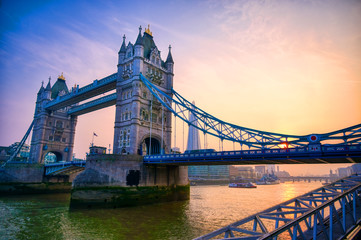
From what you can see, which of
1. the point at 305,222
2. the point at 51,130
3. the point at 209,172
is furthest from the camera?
the point at 209,172

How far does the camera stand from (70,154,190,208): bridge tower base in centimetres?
3152

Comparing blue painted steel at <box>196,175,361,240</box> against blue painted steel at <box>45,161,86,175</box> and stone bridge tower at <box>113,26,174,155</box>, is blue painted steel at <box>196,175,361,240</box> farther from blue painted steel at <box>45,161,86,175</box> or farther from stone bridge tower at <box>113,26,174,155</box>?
blue painted steel at <box>45,161,86,175</box>

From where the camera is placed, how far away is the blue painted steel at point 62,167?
45.8 meters

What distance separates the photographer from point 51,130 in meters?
67.1

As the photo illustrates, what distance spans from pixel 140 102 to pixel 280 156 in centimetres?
2652

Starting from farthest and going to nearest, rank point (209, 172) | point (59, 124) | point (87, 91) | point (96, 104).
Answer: point (209, 172) < point (59, 124) < point (96, 104) < point (87, 91)

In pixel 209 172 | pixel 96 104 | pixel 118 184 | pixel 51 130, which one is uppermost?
pixel 96 104

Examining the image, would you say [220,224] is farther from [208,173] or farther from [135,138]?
[208,173]

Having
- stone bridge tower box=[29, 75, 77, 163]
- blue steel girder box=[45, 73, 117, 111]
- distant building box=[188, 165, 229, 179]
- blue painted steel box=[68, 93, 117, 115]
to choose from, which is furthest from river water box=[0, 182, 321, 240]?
distant building box=[188, 165, 229, 179]

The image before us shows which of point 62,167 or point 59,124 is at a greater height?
point 59,124

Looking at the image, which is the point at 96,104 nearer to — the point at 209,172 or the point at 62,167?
the point at 62,167

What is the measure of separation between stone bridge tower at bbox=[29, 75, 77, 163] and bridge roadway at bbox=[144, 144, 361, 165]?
42976 mm

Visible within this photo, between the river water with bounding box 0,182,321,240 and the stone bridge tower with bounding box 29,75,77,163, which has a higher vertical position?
the stone bridge tower with bounding box 29,75,77,163

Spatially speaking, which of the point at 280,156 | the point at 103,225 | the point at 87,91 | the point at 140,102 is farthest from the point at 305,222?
the point at 87,91
